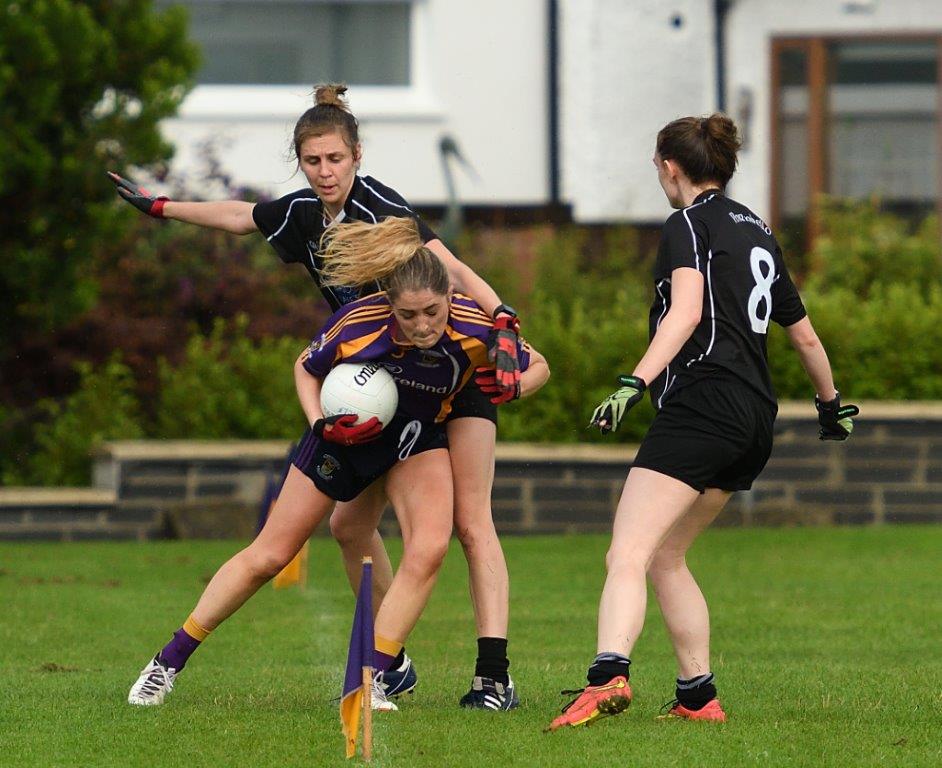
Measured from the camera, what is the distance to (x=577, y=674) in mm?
7520

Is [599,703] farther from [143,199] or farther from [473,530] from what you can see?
[143,199]

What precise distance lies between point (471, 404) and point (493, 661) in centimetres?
94

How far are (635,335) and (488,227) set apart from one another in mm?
3786

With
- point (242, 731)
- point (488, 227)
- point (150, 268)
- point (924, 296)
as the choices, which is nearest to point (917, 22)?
point (924, 296)

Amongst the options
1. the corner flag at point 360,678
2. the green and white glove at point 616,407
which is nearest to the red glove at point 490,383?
the green and white glove at point 616,407

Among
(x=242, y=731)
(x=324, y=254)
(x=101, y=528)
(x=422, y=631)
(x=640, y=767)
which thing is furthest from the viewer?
(x=101, y=528)

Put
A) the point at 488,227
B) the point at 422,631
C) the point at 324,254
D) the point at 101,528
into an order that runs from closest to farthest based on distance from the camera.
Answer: the point at 324,254
the point at 422,631
the point at 101,528
the point at 488,227

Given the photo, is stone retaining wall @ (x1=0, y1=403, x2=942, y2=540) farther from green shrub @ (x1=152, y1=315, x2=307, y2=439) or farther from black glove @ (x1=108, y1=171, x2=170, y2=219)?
black glove @ (x1=108, y1=171, x2=170, y2=219)

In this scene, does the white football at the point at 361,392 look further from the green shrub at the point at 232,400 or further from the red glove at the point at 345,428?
the green shrub at the point at 232,400

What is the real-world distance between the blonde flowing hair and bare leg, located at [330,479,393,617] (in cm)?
88

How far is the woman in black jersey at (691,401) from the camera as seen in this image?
227 inches

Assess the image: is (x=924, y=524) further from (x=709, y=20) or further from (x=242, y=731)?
(x=242, y=731)

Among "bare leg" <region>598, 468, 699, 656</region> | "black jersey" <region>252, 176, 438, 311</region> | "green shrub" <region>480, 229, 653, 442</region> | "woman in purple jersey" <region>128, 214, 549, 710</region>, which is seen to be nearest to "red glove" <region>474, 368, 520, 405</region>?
"woman in purple jersey" <region>128, 214, 549, 710</region>

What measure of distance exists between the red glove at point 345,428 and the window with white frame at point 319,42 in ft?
40.9
